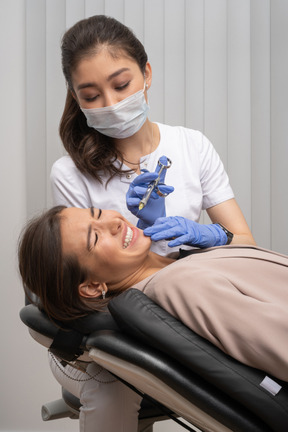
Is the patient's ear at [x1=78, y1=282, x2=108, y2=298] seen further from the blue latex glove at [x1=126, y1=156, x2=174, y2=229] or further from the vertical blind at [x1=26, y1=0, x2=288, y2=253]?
the vertical blind at [x1=26, y1=0, x2=288, y2=253]

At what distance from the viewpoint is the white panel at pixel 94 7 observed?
2316 mm

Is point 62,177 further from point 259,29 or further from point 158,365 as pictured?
point 259,29

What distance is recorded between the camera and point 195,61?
7.50 feet

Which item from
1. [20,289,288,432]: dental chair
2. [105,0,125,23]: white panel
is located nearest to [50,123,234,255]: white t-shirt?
[20,289,288,432]: dental chair

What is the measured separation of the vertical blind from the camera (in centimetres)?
225

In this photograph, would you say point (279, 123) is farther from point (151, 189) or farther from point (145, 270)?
point (145, 270)

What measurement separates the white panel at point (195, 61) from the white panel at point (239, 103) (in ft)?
0.42

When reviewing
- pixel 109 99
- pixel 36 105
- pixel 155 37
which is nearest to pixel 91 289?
pixel 109 99

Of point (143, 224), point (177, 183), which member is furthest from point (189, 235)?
point (177, 183)

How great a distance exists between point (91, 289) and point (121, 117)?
549mm

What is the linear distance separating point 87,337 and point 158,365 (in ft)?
0.98

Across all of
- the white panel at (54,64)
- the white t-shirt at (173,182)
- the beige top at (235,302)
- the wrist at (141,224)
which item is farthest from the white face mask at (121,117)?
the white panel at (54,64)

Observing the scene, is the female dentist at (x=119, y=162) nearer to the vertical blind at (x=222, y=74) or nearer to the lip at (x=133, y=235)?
the lip at (x=133, y=235)

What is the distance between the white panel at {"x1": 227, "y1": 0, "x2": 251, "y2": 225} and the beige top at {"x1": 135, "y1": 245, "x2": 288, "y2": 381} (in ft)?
3.58
